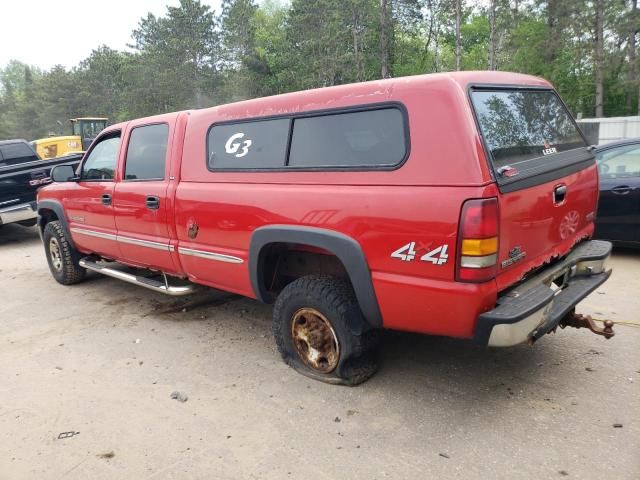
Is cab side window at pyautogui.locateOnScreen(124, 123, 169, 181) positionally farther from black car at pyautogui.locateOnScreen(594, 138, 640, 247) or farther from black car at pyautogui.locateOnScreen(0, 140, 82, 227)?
black car at pyautogui.locateOnScreen(594, 138, 640, 247)

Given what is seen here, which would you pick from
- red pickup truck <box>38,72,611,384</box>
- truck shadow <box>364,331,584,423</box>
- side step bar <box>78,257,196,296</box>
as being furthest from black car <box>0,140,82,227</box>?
truck shadow <box>364,331,584,423</box>

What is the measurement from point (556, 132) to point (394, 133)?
143 centimetres

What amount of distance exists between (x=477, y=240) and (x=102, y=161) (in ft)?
13.5

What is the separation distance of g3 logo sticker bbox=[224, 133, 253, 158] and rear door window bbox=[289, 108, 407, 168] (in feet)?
1.48

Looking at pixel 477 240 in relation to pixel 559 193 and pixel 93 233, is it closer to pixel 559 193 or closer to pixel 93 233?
pixel 559 193

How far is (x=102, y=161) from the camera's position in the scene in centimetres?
514

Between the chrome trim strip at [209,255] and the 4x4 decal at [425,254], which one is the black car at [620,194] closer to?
the 4x4 decal at [425,254]

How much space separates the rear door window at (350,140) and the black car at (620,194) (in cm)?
415

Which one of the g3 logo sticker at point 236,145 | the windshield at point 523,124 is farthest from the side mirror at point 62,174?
the windshield at point 523,124

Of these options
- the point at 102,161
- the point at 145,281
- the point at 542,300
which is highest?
the point at 102,161

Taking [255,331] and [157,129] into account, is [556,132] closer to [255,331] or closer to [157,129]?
[255,331]

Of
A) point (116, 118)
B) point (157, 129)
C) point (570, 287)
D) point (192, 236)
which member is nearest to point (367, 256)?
point (570, 287)

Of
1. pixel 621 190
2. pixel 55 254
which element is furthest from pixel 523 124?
pixel 55 254

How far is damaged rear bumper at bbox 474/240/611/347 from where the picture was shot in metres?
2.52
